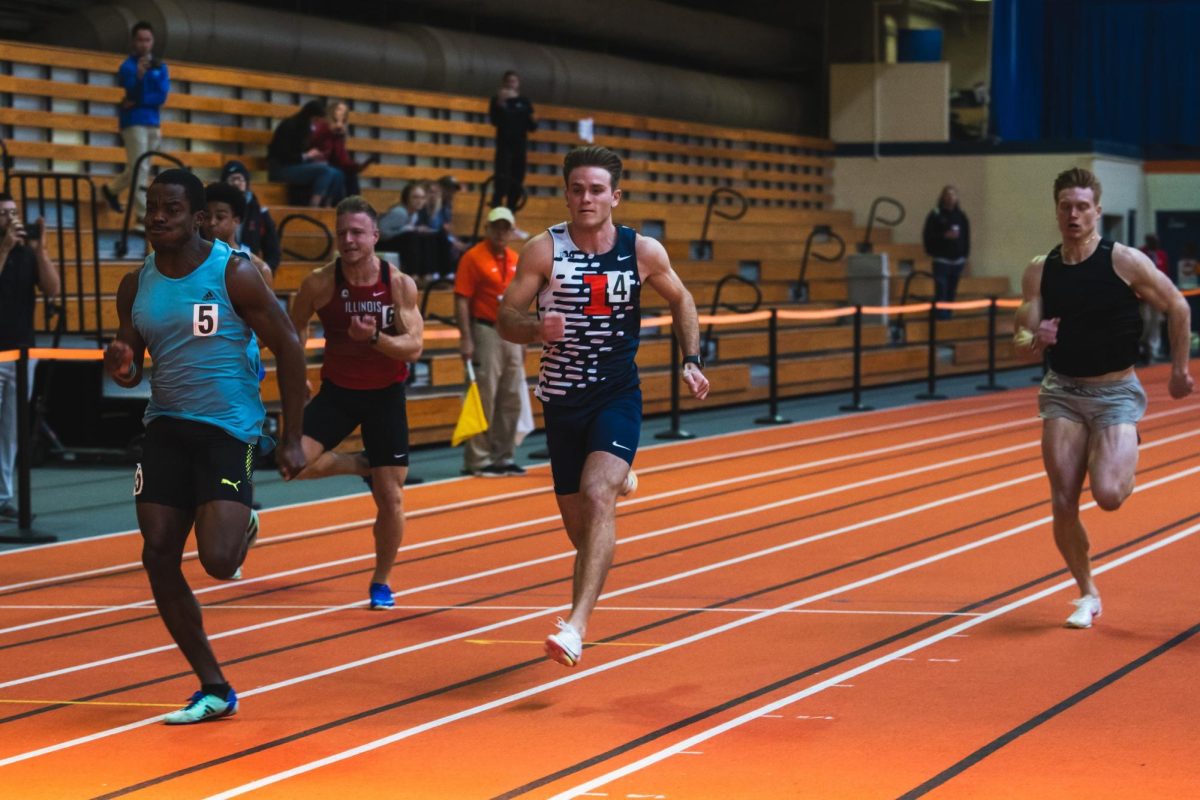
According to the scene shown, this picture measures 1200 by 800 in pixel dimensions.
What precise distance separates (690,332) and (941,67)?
2419cm

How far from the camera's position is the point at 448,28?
2462 cm

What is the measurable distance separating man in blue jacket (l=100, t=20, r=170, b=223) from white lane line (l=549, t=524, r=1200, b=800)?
32.3 feet

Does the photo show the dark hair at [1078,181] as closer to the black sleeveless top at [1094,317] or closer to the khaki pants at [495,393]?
the black sleeveless top at [1094,317]

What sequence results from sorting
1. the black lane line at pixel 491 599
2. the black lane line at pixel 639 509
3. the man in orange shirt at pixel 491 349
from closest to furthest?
the black lane line at pixel 491 599 < the black lane line at pixel 639 509 < the man in orange shirt at pixel 491 349

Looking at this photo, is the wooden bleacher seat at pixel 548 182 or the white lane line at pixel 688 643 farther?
the wooden bleacher seat at pixel 548 182

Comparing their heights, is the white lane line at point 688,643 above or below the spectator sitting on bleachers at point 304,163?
below

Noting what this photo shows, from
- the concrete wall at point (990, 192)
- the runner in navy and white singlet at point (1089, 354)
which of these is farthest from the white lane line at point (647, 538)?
the concrete wall at point (990, 192)

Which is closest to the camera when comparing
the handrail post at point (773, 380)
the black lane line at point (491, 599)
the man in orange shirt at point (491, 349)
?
the black lane line at point (491, 599)

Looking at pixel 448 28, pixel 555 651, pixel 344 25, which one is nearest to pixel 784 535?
pixel 555 651

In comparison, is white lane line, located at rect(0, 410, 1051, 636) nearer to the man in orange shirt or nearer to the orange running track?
the orange running track

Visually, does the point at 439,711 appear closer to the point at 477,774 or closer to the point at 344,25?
the point at 477,774

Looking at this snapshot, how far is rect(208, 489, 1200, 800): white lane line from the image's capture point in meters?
5.17

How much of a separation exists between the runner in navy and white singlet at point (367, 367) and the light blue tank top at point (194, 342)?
80.3 inches

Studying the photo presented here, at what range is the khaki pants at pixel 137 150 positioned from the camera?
622 inches
